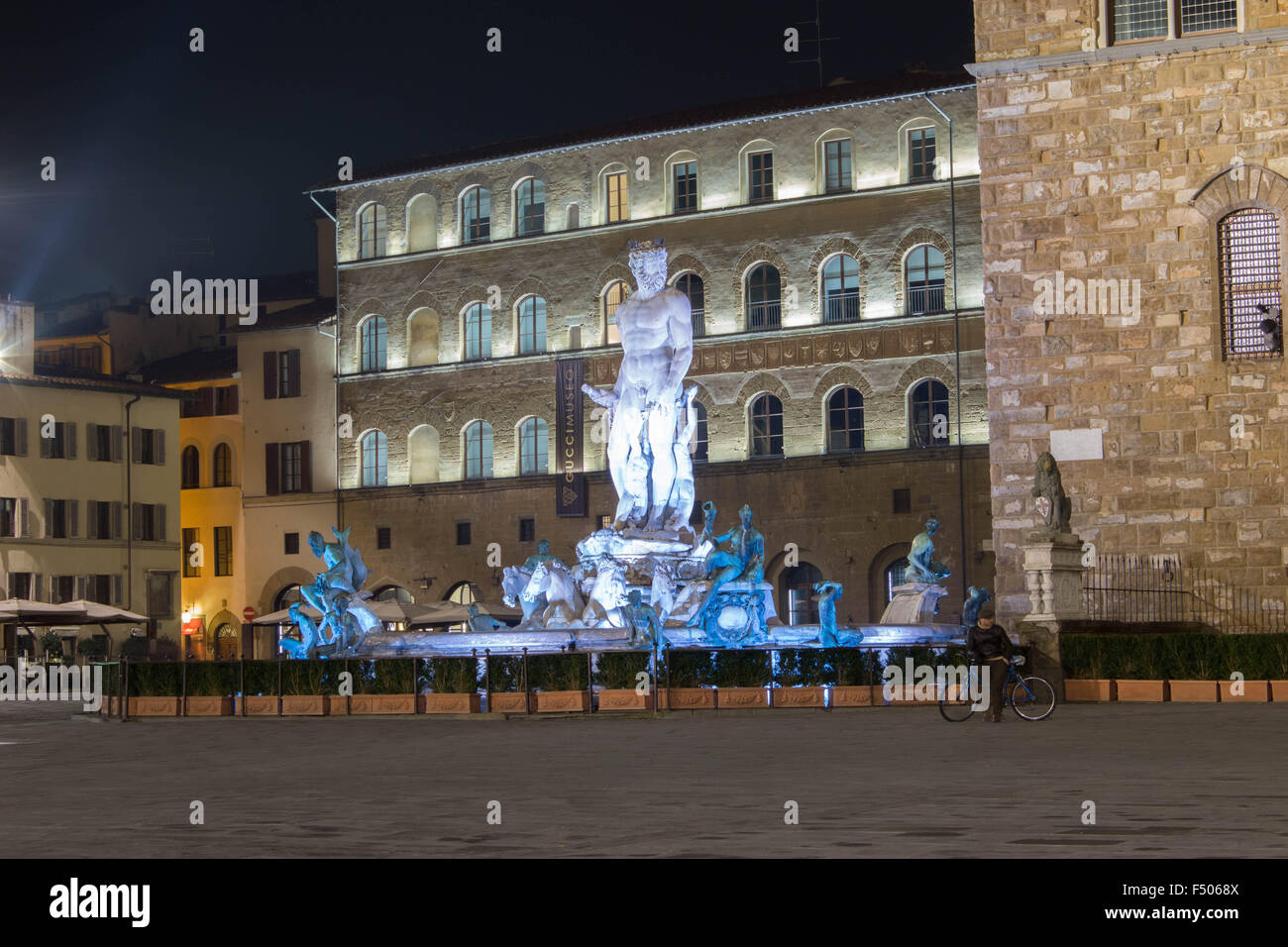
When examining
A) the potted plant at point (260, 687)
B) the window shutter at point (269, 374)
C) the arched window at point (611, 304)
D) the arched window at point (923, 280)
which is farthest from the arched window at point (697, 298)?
the potted plant at point (260, 687)

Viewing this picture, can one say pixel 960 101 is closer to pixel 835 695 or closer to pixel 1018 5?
pixel 1018 5

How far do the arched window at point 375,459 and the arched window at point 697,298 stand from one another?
11122mm

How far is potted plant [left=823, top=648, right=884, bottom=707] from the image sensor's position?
22.9 meters

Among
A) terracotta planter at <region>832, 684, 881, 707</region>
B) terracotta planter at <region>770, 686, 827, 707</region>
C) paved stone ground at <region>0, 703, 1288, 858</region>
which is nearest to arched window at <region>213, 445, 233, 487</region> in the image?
paved stone ground at <region>0, 703, 1288, 858</region>

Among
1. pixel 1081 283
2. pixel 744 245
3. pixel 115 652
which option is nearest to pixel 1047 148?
pixel 1081 283

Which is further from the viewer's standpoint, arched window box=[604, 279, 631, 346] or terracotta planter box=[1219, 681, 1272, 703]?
arched window box=[604, 279, 631, 346]

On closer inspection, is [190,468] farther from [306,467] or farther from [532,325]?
[532,325]

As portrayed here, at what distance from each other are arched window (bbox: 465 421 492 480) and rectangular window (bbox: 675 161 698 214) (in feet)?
29.3

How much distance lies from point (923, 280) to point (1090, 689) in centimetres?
2939

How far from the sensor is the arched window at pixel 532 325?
57.4 meters

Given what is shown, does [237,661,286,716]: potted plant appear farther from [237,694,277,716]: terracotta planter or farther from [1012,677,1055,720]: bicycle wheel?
[1012,677,1055,720]: bicycle wheel

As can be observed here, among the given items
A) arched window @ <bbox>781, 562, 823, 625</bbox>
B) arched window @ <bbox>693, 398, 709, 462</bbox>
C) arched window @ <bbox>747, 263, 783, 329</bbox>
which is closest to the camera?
arched window @ <bbox>781, 562, 823, 625</bbox>

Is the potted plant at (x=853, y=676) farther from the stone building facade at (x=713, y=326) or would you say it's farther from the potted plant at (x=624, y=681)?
the stone building facade at (x=713, y=326)

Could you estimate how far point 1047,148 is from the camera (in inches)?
1161
